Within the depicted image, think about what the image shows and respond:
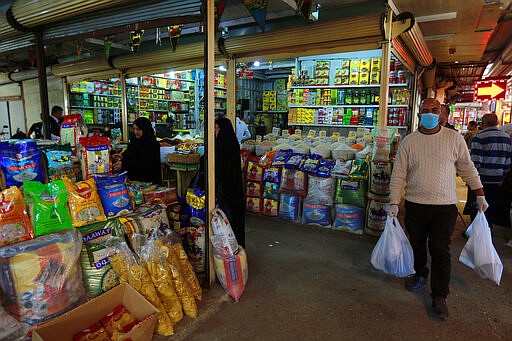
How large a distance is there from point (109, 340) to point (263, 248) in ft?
6.84

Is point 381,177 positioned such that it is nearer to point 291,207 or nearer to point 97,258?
point 291,207

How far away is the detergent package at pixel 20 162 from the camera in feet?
7.52

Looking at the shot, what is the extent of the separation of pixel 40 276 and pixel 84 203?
0.51 m

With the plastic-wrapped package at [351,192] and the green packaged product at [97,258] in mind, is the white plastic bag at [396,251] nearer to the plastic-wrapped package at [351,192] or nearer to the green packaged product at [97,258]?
the plastic-wrapped package at [351,192]

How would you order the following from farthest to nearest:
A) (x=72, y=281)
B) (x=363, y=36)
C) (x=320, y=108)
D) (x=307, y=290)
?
1. (x=320, y=108)
2. (x=363, y=36)
3. (x=307, y=290)
4. (x=72, y=281)

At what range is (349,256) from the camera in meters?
3.69

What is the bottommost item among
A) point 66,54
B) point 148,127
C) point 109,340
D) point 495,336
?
point 495,336

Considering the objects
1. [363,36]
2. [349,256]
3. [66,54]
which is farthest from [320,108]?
[66,54]

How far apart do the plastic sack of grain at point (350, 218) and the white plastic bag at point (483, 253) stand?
5.21 ft

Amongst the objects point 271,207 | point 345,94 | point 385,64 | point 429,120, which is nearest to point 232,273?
point 429,120

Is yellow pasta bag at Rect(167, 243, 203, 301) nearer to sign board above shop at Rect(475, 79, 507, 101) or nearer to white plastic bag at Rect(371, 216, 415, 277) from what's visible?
white plastic bag at Rect(371, 216, 415, 277)

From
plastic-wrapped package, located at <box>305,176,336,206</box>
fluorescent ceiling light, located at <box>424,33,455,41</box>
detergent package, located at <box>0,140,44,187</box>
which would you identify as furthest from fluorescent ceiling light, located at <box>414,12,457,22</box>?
detergent package, located at <box>0,140,44,187</box>

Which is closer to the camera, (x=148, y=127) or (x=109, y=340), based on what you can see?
(x=109, y=340)

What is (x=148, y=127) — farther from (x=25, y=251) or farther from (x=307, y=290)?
(x=307, y=290)
